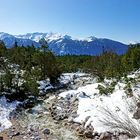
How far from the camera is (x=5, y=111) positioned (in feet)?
75.7

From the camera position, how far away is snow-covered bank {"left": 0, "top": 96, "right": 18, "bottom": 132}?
19.3m

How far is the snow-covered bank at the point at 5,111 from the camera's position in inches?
758

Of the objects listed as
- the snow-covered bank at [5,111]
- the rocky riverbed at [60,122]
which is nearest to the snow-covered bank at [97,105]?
the rocky riverbed at [60,122]

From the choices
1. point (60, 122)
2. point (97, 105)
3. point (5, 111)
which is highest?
point (97, 105)

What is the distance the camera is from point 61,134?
16.8m

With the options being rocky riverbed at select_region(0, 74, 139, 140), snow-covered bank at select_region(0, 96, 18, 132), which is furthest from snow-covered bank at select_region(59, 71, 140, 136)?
snow-covered bank at select_region(0, 96, 18, 132)

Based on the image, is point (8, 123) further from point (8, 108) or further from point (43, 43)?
point (43, 43)

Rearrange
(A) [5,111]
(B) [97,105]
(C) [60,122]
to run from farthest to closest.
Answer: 1. (A) [5,111]
2. (B) [97,105]
3. (C) [60,122]

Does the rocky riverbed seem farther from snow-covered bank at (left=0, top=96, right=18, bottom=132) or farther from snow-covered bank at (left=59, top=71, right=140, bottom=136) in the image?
snow-covered bank at (left=0, top=96, right=18, bottom=132)

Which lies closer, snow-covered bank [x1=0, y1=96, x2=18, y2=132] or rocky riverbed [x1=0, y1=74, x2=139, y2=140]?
rocky riverbed [x1=0, y1=74, x2=139, y2=140]

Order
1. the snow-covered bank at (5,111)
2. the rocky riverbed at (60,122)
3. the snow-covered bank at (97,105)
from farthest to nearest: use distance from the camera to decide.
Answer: the snow-covered bank at (5,111), the rocky riverbed at (60,122), the snow-covered bank at (97,105)

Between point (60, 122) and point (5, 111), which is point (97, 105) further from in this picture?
point (5, 111)

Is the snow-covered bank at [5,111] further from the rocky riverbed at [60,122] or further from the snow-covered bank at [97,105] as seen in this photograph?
the snow-covered bank at [97,105]

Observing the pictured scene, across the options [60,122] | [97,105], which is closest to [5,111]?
[60,122]
